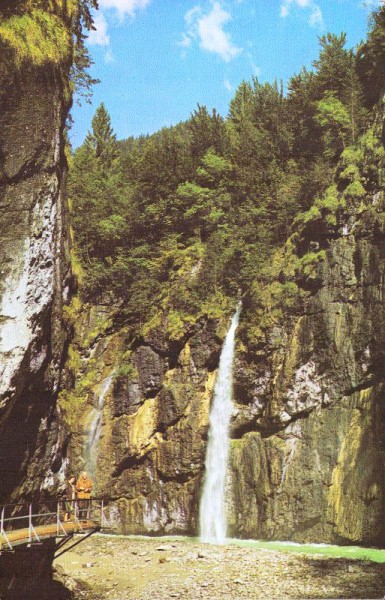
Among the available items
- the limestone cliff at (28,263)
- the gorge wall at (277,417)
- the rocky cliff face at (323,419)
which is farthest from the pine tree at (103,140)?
the limestone cliff at (28,263)

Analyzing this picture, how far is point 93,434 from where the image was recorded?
27.1 meters

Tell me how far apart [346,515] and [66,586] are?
1017 cm

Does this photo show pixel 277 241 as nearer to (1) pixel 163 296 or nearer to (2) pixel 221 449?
(1) pixel 163 296

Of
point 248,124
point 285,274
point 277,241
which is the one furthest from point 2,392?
point 248,124

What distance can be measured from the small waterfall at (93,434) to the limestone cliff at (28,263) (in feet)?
28.8

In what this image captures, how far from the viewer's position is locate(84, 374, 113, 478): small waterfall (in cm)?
2666

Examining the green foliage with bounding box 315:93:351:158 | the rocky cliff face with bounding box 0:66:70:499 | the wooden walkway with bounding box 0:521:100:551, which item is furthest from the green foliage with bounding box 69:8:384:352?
the wooden walkway with bounding box 0:521:100:551

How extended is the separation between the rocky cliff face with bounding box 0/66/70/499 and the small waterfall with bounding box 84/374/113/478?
8.81m

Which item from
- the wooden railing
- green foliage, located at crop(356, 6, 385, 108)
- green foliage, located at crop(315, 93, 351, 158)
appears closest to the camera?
the wooden railing

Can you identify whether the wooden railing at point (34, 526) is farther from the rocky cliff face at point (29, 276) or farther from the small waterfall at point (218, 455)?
the small waterfall at point (218, 455)

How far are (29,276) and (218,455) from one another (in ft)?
42.6

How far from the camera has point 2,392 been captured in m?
14.0

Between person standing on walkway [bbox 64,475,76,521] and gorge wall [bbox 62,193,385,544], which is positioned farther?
gorge wall [bbox 62,193,385,544]

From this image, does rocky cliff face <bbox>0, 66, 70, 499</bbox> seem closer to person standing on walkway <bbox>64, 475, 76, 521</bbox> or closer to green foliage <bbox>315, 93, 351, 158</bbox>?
person standing on walkway <bbox>64, 475, 76, 521</bbox>
